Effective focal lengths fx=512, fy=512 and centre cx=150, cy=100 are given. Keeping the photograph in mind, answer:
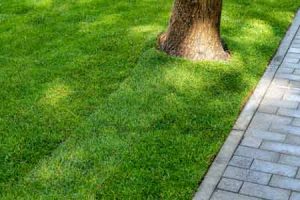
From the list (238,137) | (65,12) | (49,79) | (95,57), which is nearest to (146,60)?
(95,57)

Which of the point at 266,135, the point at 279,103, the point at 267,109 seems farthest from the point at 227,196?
the point at 279,103

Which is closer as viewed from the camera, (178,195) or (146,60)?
(178,195)

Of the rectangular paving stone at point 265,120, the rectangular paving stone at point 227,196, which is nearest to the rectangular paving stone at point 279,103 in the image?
the rectangular paving stone at point 265,120

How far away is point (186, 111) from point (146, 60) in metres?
1.54

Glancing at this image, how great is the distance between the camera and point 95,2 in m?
9.97

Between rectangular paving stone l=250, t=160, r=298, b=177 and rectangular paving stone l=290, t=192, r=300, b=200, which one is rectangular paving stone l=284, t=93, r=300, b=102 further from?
rectangular paving stone l=290, t=192, r=300, b=200

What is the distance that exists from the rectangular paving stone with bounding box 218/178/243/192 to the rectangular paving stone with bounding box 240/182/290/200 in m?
0.05

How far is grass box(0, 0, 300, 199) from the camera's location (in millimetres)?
4973

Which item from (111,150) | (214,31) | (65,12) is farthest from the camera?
(65,12)

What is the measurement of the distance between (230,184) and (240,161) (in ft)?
1.45

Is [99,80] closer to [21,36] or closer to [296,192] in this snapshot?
[21,36]

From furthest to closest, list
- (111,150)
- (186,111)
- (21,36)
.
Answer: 1. (21,36)
2. (186,111)
3. (111,150)

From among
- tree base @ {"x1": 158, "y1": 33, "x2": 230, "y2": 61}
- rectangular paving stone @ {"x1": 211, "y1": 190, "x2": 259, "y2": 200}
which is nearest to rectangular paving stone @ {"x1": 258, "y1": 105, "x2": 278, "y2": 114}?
tree base @ {"x1": 158, "y1": 33, "x2": 230, "y2": 61}

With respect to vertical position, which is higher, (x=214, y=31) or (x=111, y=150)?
(x=214, y=31)
